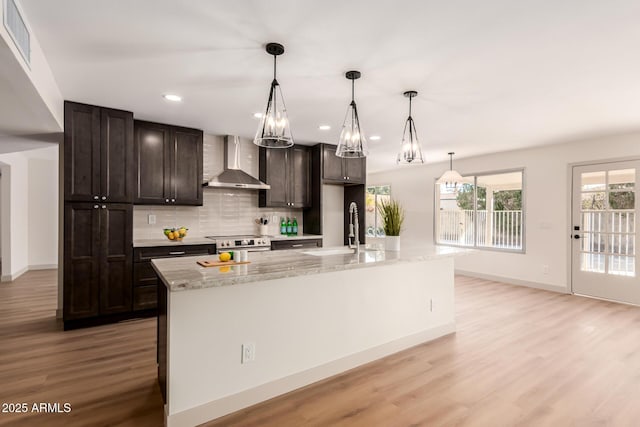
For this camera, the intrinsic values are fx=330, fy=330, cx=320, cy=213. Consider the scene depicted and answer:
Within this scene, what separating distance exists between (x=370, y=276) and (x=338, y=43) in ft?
5.88

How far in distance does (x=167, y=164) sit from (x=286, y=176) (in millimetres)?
1693

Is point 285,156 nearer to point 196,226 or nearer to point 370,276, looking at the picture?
point 196,226

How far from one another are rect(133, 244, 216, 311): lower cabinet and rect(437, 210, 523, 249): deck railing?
540 cm

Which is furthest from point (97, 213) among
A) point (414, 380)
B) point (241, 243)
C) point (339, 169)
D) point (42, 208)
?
point (42, 208)

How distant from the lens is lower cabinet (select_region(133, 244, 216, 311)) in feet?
12.4

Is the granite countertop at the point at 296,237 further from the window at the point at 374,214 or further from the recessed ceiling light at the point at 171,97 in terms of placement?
the window at the point at 374,214

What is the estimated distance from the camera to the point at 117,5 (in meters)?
1.85

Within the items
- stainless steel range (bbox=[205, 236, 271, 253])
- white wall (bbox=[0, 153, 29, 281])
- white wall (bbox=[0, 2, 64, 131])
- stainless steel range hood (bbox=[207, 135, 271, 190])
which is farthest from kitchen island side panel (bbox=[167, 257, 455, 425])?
white wall (bbox=[0, 153, 29, 281])

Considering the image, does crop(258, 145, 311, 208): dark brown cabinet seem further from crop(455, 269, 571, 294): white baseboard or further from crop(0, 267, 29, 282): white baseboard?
crop(0, 267, 29, 282): white baseboard

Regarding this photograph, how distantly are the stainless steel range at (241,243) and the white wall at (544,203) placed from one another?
2714 millimetres

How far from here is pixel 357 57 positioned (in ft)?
8.02

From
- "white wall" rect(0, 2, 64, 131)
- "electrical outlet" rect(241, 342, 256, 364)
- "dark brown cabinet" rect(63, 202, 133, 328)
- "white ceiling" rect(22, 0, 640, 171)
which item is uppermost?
"white ceiling" rect(22, 0, 640, 171)

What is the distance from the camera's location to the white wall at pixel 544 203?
4922 millimetres

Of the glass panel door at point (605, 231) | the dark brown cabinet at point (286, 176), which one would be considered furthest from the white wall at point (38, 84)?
the glass panel door at point (605, 231)
